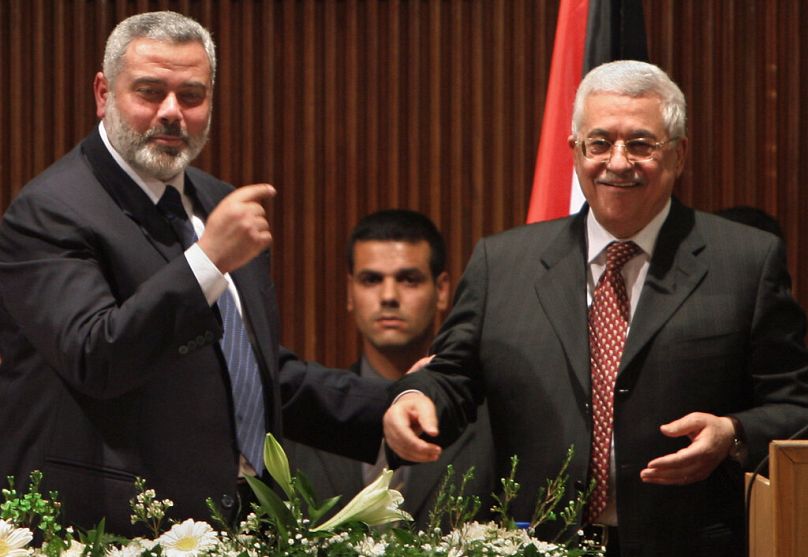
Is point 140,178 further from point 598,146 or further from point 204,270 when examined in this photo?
point 598,146

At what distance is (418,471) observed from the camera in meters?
3.49

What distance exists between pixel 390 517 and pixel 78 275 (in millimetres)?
826

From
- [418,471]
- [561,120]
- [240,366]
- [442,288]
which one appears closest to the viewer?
[240,366]

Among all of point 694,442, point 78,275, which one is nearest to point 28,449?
point 78,275

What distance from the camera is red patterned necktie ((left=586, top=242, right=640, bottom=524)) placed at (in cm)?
252

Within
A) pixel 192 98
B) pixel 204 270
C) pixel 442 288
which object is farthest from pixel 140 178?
pixel 442 288

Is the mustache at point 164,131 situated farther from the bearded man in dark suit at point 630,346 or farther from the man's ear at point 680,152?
the man's ear at point 680,152

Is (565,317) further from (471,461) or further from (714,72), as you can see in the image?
(714,72)

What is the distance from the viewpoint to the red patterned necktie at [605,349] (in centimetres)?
252

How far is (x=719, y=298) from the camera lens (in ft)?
8.38

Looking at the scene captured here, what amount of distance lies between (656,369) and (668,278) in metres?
0.19

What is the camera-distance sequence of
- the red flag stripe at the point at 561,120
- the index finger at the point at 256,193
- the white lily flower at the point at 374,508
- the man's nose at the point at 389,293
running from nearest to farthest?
1. the white lily flower at the point at 374,508
2. the index finger at the point at 256,193
3. the red flag stripe at the point at 561,120
4. the man's nose at the point at 389,293

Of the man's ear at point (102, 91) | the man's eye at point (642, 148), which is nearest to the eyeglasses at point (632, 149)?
the man's eye at point (642, 148)

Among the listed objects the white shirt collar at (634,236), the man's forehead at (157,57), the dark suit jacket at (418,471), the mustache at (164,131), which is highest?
the man's forehead at (157,57)
